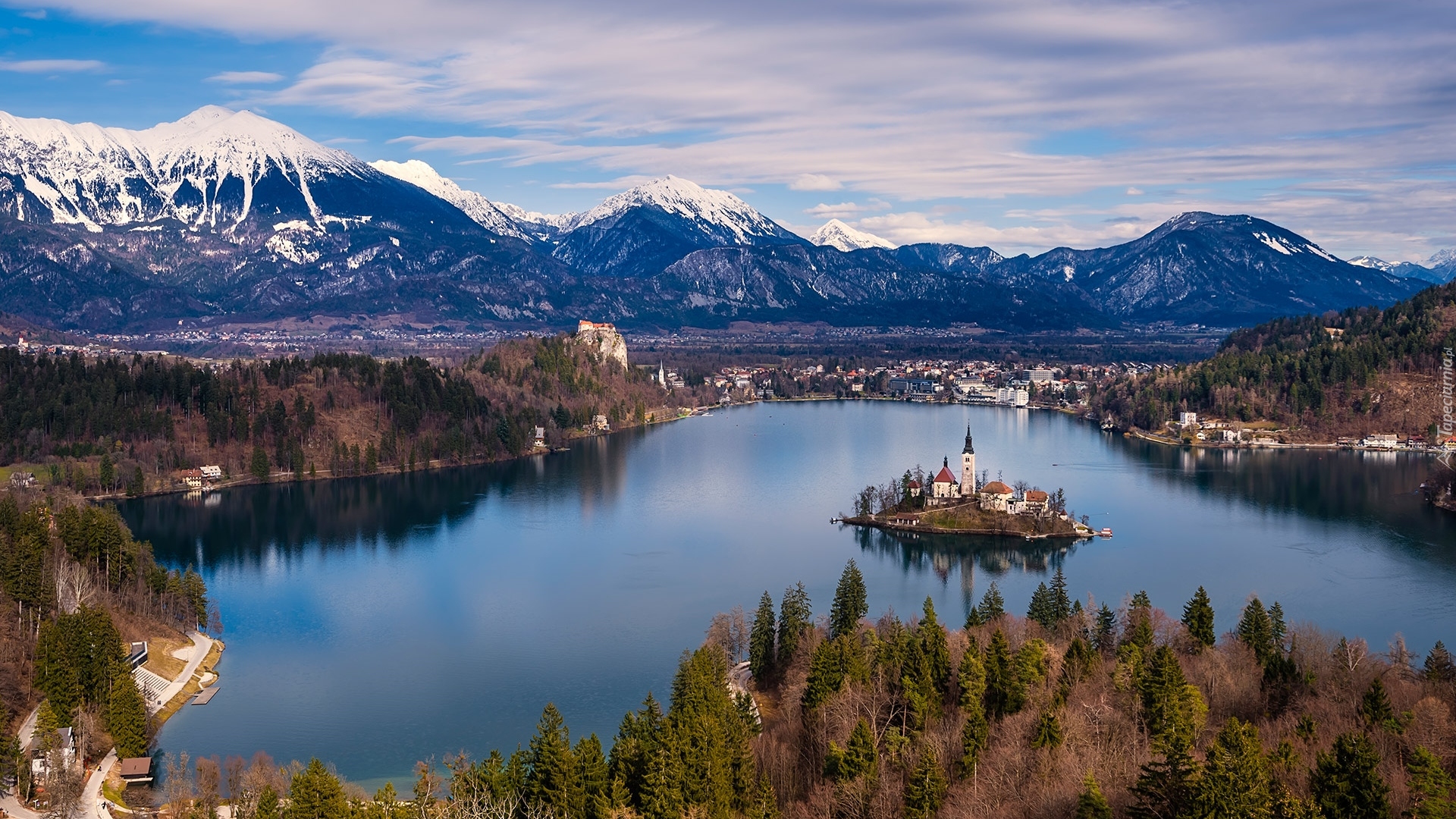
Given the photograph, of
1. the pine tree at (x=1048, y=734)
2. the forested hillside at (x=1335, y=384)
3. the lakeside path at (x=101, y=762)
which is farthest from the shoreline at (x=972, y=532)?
the forested hillside at (x=1335, y=384)

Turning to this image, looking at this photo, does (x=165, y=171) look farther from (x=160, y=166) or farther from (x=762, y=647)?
(x=762, y=647)

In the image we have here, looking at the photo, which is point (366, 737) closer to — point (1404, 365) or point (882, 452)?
point (882, 452)

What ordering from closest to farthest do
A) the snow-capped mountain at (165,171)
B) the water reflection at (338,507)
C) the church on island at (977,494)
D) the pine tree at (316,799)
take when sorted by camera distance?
the pine tree at (316,799)
the water reflection at (338,507)
the church on island at (977,494)
the snow-capped mountain at (165,171)

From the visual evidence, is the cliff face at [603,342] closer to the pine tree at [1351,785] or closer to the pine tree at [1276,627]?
the pine tree at [1276,627]

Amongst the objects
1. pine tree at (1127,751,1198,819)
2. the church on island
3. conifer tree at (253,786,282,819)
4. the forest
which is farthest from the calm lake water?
pine tree at (1127,751,1198,819)

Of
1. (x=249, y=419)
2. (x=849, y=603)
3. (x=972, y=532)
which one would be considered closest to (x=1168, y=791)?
(x=849, y=603)

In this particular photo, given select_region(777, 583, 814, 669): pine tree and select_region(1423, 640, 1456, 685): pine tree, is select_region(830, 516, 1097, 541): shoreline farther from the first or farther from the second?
select_region(1423, 640, 1456, 685): pine tree
